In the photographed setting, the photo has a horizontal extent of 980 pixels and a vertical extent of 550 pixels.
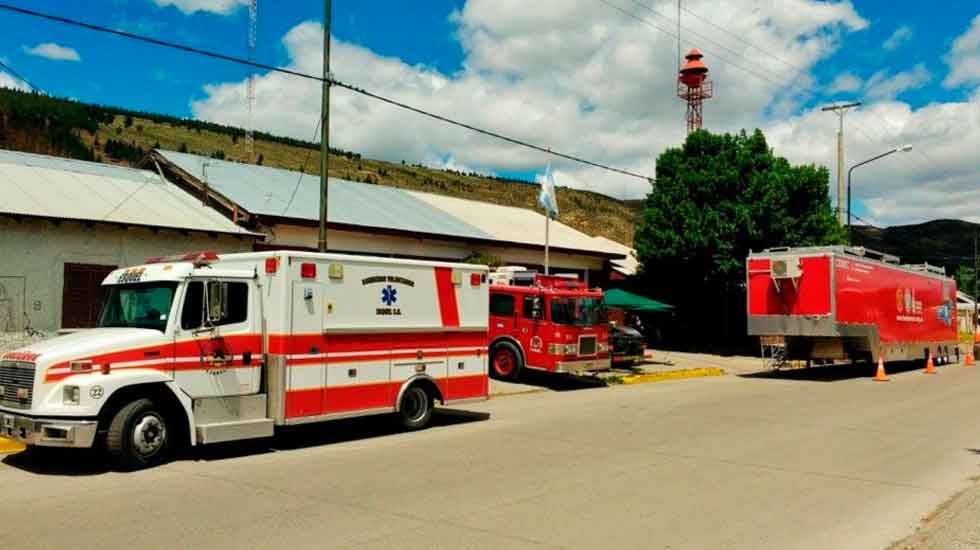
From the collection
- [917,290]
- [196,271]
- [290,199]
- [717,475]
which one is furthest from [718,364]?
[196,271]

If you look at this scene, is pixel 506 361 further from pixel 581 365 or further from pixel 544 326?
pixel 581 365

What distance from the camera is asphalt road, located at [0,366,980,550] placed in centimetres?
709

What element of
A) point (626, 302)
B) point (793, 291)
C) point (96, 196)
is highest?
point (96, 196)

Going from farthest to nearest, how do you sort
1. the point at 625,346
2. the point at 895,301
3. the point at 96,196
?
the point at 895,301 → the point at 625,346 → the point at 96,196

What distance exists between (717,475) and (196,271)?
6952mm

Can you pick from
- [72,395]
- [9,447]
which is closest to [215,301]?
[72,395]

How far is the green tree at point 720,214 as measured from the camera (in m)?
32.0

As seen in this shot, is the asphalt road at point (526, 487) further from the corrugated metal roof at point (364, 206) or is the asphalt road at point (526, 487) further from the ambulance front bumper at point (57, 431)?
the corrugated metal roof at point (364, 206)

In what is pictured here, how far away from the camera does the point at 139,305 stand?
1071cm

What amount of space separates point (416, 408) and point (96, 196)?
12.7 meters

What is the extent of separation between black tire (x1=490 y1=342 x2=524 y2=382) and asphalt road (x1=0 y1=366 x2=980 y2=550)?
5.28 m

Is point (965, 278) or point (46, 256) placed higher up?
point (965, 278)

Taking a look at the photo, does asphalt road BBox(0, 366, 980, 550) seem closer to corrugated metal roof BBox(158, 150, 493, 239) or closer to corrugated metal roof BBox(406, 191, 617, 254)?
corrugated metal roof BBox(158, 150, 493, 239)

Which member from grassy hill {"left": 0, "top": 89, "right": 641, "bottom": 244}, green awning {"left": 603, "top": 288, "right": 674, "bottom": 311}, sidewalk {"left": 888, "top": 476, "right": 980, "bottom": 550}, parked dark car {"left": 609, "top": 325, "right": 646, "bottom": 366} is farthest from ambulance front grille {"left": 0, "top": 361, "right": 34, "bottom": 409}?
grassy hill {"left": 0, "top": 89, "right": 641, "bottom": 244}
